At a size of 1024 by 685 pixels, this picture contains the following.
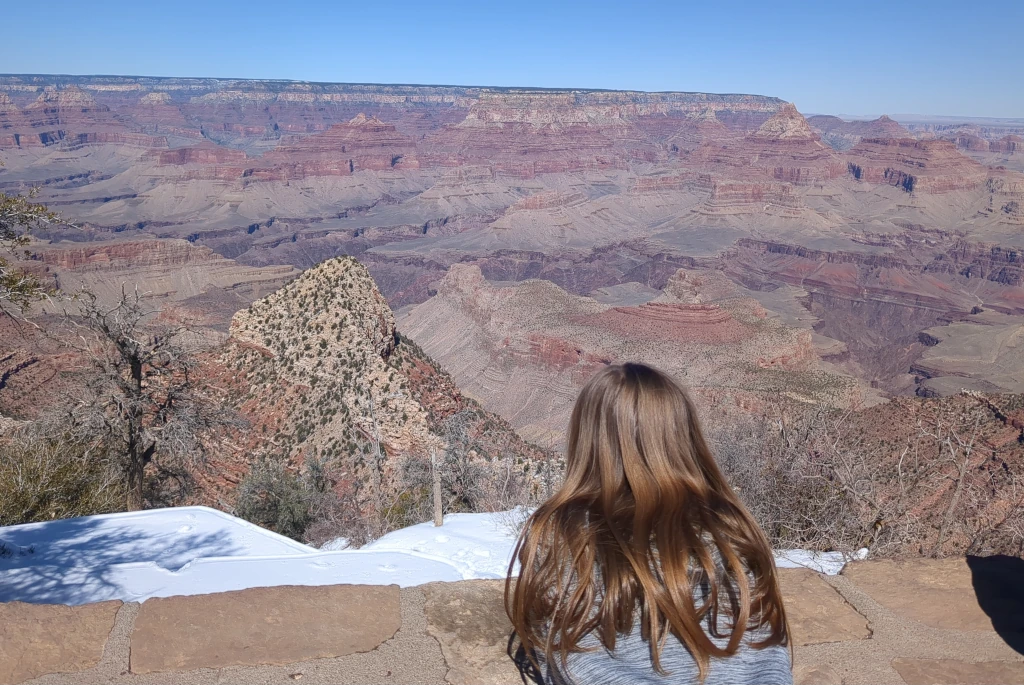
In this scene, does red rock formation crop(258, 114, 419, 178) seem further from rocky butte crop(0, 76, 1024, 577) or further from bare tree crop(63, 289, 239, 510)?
bare tree crop(63, 289, 239, 510)

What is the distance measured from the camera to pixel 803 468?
9211 mm

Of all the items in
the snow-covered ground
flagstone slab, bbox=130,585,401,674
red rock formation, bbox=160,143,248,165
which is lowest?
the snow-covered ground

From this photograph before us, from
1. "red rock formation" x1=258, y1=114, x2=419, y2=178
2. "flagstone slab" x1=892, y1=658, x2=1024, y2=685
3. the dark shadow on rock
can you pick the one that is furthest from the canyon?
the dark shadow on rock

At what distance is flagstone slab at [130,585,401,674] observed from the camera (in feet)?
9.68

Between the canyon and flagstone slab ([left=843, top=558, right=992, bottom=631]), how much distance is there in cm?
844

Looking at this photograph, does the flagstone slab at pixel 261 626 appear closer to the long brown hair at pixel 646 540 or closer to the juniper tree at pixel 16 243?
the long brown hair at pixel 646 540

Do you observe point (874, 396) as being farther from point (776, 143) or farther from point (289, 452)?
point (776, 143)

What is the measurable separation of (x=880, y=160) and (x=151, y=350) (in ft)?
583

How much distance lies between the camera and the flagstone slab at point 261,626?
295cm

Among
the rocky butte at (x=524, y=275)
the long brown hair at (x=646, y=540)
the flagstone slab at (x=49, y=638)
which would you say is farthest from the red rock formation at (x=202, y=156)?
the long brown hair at (x=646, y=540)

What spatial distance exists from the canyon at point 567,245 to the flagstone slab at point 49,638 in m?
6.53

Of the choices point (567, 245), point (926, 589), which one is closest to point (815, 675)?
point (926, 589)

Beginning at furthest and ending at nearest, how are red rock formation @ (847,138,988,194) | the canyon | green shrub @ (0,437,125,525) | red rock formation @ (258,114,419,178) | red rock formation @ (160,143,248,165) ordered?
red rock formation @ (258,114,419,178), red rock formation @ (160,143,248,165), red rock formation @ (847,138,988,194), the canyon, green shrub @ (0,437,125,525)

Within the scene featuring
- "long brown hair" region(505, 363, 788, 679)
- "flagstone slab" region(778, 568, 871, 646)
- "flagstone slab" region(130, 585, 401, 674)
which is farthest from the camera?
"flagstone slab" region(778, 568, 871, 646)
